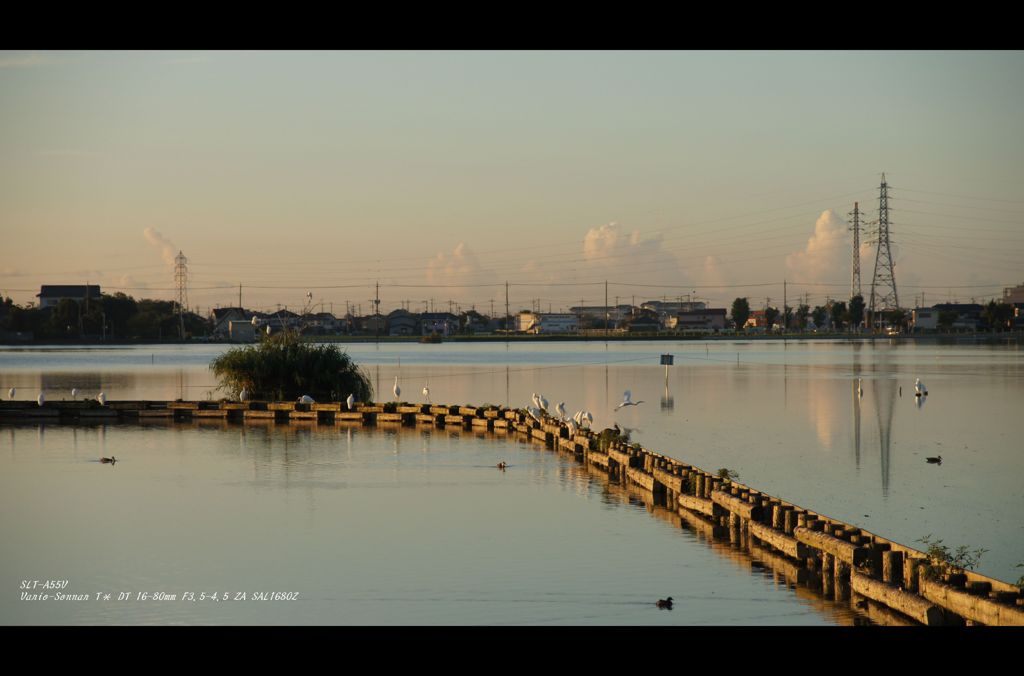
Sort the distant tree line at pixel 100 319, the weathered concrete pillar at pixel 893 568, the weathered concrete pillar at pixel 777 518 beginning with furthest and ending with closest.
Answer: the distant tree line at pixel 100 319 < the weathered concrete pillar at pixel 777 518 < the weathered concrete pillar at pixel 893 568

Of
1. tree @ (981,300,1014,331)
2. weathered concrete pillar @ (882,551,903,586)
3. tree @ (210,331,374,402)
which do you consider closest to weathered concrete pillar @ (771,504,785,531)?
weathered concrete pillar @ (882,551,903,586)

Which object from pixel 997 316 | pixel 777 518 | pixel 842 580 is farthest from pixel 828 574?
pixel 997 316

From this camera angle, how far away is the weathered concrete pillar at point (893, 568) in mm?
12211

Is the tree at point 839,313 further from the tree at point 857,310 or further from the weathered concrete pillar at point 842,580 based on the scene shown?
the weathered concrete pillar at point 842,580

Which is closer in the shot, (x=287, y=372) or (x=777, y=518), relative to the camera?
(x=777, y=518)

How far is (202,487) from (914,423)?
23079mm

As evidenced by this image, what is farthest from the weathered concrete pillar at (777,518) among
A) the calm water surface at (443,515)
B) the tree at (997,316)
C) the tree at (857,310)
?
the tree at (997,316)

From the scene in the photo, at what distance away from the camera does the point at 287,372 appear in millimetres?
36688

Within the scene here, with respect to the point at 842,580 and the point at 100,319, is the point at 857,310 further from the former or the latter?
the point at 842,580

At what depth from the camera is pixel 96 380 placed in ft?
200

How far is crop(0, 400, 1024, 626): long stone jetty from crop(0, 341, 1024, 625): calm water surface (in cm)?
41

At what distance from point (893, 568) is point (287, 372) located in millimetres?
26905

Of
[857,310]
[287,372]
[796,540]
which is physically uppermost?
[857,310]

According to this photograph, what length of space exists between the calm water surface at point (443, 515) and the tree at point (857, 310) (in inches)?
4898
